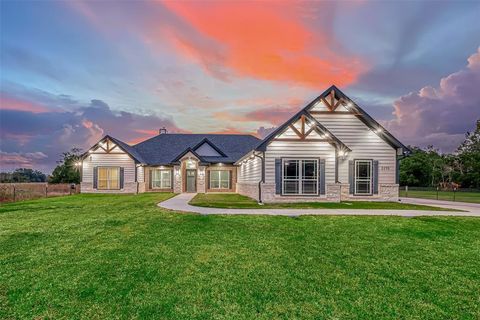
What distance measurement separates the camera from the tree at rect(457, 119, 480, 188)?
120ft

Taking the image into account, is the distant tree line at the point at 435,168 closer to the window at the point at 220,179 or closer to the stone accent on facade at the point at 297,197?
the window at the point at 220,179

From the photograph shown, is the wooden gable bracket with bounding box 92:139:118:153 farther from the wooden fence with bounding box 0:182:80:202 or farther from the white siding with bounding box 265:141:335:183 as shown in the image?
the white siding with bounding box 265:141:335:183

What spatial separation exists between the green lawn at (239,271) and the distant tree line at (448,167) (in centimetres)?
3750

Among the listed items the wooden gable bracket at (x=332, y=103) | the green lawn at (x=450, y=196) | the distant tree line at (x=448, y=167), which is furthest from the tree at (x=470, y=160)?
the wooden gable bracket at (x=332, y=103)

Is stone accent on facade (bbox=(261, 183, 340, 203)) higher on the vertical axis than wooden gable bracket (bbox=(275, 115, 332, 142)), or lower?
lower

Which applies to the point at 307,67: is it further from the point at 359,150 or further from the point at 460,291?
the point at 460,291

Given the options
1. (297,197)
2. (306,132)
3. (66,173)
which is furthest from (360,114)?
(66,173)

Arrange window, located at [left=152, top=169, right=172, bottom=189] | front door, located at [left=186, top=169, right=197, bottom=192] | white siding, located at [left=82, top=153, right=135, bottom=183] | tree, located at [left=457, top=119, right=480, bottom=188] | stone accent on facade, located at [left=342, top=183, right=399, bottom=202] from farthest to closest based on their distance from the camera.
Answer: tree, located at [left=457, top=119, right=480, bottom=188] < window, located at [left=152, top=169, right=172, bottom=189] < front door, located at [left=186, top=169, right=197, bottom=192] < white siding, located at [left=82, top=153, right=135, bottom=183] < stone accent on facade, located at [left=342, top=183, right=399, bottom=202]

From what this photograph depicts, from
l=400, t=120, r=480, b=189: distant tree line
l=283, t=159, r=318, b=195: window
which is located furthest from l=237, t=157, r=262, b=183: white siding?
l=400, t=120, r=480, b=189: distant tree line

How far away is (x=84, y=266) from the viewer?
5293mm

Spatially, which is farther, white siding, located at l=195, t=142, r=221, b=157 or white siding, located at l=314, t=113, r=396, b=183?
white siding, located at l=195, t=142, r=221, b=157

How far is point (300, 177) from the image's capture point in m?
15.4

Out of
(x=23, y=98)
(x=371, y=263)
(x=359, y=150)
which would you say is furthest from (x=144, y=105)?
(x=371, y=263)

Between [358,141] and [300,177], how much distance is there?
15.9ft
